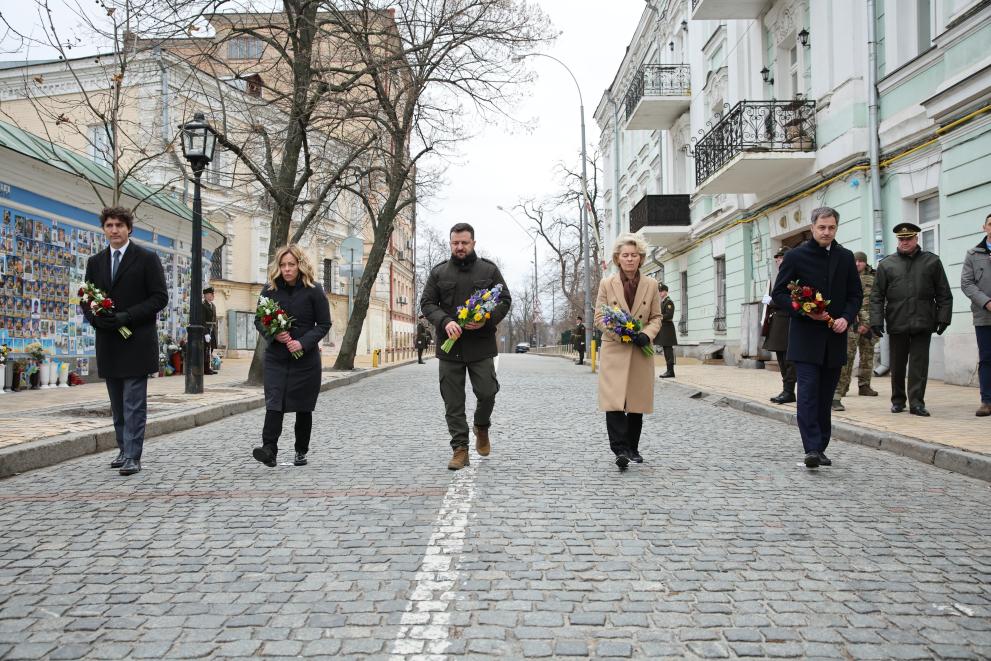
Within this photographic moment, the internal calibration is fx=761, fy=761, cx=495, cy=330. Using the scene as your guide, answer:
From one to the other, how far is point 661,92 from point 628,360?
834 inches

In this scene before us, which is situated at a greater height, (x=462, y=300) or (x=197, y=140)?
(x=197, y=140)

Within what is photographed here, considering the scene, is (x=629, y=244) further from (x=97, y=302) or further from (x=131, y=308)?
(x=97, y=302)

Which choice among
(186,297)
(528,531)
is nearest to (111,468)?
(528,531)

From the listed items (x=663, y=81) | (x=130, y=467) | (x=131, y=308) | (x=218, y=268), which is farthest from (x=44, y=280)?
(x=218, y=268)

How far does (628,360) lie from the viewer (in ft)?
19.7

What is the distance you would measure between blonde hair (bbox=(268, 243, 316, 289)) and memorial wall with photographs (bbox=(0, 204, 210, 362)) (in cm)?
646

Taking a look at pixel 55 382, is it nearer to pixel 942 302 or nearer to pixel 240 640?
pixel 240 640

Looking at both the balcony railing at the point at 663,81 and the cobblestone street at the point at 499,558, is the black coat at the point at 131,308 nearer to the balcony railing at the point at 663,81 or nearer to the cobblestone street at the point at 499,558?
the cobblestone street at the point at 499,558

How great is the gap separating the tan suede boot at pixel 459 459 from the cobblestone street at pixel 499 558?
0.11 metres

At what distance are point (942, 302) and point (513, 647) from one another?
7.40 meters

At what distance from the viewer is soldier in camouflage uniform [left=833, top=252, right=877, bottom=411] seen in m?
9.34

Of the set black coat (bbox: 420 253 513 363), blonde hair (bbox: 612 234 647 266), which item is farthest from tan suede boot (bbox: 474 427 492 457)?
blonde hair (bbox: 612 234 647 266)

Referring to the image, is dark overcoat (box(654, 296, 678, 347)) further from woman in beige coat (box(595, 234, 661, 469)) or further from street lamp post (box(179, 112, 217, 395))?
woman in beige coat (box(595, 234, 661, 469))

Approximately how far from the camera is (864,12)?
46.2ft
